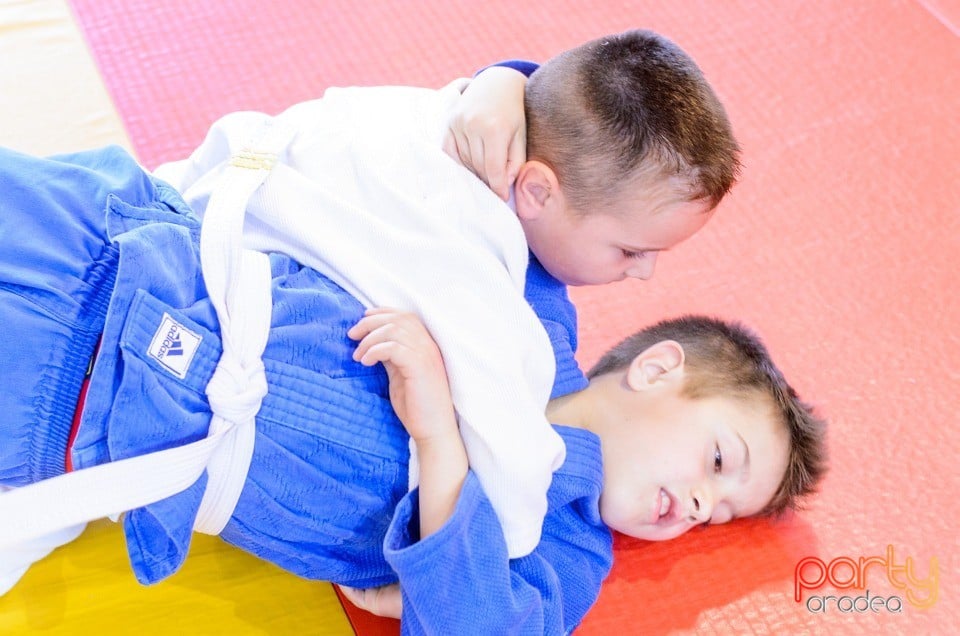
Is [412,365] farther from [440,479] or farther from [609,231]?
[609,231]

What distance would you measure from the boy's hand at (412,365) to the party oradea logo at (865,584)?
0.54 m

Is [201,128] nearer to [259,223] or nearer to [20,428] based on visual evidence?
[259,223]

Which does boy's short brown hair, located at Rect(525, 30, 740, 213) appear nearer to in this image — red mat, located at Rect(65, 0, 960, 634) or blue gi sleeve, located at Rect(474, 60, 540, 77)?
blue gi sleeve, located at Rect(474, 60, 540, 77)

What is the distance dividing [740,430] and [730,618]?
244mm

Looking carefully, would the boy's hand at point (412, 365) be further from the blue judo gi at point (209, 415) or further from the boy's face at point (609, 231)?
the boy's face at point (609, 231)

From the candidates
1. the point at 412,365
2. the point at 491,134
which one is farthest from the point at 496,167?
the point at 412,365

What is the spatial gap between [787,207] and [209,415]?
1057 mm

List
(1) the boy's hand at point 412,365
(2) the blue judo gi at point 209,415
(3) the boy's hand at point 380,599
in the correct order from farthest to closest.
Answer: (3) the boy's hand at point 380,599
(1) the boy's hand at point 412,365
(2) the blue judo gi at point 209,415

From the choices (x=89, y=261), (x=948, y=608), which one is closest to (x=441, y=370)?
(x=89, y=261)

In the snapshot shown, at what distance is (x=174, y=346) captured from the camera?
902 millimetres

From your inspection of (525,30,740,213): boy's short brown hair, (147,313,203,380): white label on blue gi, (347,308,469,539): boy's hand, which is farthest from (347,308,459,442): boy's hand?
(525,30,740,213): boy's short brown hair

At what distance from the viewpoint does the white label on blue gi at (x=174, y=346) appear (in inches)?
35.0

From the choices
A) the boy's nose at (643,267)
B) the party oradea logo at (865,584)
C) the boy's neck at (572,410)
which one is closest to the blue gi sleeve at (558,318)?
the boy's neck at (572,410)

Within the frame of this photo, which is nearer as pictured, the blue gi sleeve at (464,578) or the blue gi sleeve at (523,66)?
the blue gi sleeve at (464,578)
